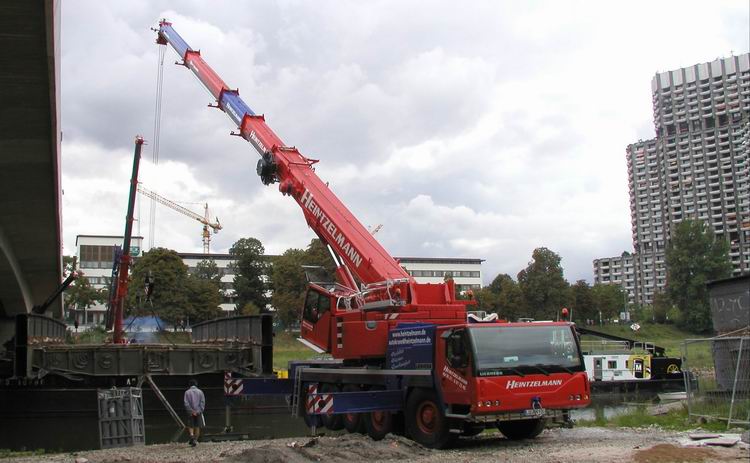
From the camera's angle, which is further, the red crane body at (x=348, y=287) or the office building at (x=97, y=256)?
the office building at (x=97, y=256)

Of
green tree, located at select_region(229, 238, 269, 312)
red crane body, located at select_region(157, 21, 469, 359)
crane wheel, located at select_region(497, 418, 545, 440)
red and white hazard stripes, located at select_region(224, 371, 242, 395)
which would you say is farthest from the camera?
green tree, located at select_region(229, 238, 269, 312)

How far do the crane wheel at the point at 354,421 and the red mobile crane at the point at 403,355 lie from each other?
3 cm

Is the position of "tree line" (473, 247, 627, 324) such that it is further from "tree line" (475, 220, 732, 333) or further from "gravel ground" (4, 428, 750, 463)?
"gravel ground" (4, 428, 750, 463)

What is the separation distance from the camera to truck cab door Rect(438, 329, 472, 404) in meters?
11.9

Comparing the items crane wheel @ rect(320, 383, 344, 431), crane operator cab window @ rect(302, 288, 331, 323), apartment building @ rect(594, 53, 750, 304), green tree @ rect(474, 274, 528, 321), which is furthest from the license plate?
apartment building @ rect(594, 53, 750, 304)

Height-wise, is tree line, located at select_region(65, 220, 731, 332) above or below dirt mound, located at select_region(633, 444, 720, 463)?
above

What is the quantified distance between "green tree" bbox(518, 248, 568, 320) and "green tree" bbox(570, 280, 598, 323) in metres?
5.44

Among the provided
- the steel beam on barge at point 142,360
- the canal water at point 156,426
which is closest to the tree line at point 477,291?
the canal water at point 156,426

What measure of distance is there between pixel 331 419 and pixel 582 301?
68.4 metres

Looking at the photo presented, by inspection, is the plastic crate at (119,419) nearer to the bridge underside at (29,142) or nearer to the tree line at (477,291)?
the bridge underside at (29,142)

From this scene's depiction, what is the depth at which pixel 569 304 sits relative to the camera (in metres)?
74.7

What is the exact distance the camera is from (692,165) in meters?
158

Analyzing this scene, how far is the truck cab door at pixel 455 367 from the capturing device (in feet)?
39.1

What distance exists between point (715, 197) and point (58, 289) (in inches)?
5896
